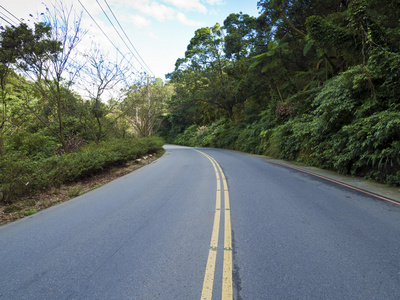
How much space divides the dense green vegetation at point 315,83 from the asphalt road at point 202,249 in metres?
3.07

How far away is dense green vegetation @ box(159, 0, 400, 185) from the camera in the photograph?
7.42 m

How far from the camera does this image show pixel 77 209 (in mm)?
5316

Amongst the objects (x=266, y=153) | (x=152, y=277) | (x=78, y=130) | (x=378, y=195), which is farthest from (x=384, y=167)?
(x=78, y=130)

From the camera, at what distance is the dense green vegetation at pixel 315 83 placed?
24.3ft

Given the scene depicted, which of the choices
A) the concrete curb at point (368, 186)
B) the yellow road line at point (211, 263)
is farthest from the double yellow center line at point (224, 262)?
A: the concrete curb at point (368, 186)

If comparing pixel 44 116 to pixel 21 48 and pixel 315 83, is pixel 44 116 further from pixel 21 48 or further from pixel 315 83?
pixel 315 83

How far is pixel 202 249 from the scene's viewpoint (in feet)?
10.5

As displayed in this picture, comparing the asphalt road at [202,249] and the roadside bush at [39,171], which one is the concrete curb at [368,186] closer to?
the asphalt road at [202,249]

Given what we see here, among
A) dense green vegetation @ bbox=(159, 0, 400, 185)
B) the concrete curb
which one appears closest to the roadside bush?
the concrete curb

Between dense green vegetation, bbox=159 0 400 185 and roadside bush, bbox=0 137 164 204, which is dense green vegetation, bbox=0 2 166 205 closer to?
roadside bush, bbox=0 137 164 204

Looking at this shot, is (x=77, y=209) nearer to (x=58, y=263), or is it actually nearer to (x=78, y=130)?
(x=58, y=263)

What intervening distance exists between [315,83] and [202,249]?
16334mm

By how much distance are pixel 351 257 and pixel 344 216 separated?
1656 millimetres

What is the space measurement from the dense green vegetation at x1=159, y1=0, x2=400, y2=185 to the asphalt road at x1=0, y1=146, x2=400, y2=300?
3.07m
